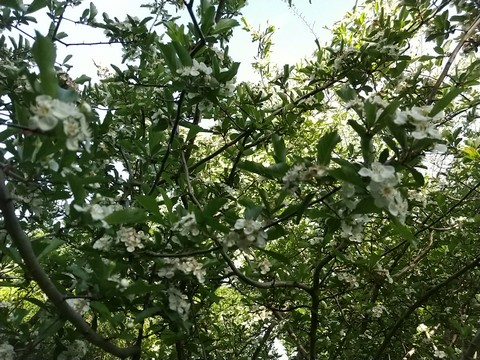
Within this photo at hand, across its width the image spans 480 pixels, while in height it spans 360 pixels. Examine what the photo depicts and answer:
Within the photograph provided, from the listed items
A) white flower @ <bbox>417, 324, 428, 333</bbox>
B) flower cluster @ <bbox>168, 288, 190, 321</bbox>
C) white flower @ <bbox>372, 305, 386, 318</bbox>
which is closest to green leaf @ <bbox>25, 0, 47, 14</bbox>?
flower cluster @ <bbox>168, 288, 190, 321</bbox>

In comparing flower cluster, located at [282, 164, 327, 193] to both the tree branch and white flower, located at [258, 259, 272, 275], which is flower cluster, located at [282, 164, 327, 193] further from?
the tree branch

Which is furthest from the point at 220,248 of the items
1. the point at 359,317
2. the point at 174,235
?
the point at 359,317

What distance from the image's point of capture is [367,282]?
8.86 ft

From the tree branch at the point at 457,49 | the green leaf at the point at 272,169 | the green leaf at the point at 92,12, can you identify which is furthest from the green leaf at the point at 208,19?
the tree branch at the point at 457,49

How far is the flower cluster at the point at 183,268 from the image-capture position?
1.67 metres

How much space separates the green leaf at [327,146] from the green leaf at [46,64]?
0.69m

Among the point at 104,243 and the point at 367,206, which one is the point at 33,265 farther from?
the point at 367,206

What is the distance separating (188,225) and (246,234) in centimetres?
21

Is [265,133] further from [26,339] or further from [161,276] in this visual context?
[26,339]

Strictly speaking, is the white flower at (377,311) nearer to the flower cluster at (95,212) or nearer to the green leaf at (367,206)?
the green leaf at (367,206)

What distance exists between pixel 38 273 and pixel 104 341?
37cm

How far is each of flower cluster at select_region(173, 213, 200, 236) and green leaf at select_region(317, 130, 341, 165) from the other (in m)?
0.43

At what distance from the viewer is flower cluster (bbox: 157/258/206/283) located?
5.49 feet

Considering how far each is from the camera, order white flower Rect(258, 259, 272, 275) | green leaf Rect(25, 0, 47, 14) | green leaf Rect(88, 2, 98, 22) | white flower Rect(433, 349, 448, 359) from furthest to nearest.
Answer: white flower Rect(433, 349, 448, 359) → green leaf Rect(88, 2, 98, 22) → white flower Rect(258, 259, 272, 275) → green leaf Rect(25, 0, 47, 14)
